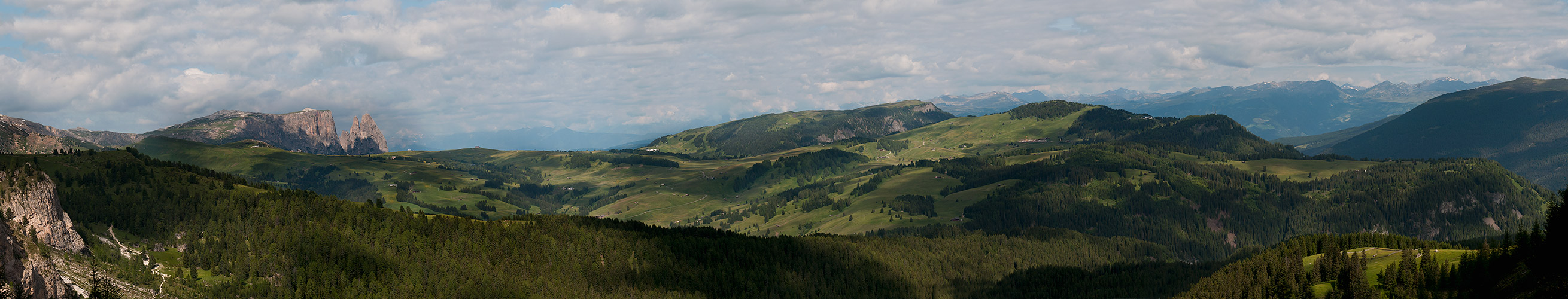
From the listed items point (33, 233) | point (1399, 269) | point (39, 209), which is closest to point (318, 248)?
point (39, 209)

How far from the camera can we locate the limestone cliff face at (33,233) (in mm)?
81444

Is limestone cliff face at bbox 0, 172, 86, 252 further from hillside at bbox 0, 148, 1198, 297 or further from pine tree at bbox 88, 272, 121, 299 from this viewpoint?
pine tree at bbox 88, 272, 121, 299

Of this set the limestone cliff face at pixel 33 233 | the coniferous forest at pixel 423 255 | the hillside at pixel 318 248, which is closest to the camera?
the limestone cliff face at pixel 33 233

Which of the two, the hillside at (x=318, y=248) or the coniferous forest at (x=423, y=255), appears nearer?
the coniferous forest at (x=423, y=255)

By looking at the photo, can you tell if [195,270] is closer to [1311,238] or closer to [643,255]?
[643,255]

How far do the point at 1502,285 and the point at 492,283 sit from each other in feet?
540

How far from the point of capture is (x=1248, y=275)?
532ft

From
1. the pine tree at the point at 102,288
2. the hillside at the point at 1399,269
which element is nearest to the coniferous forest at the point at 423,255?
the hillside at the point at 1399,269

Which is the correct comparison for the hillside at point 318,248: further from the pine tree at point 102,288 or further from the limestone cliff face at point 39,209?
the pine tree at point 102,288

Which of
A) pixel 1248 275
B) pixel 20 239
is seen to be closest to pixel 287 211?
pixel 20 239

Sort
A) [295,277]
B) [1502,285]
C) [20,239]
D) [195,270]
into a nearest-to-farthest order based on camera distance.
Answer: [20,239], [1502,285], [195,270], [295,277]

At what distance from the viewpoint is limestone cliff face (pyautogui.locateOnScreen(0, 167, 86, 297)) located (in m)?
81.4

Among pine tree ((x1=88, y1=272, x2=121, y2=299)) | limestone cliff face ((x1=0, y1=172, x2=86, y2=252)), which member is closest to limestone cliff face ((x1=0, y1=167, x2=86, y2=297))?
limestone cliff face ((x1=0, y1=172, x2=86, y2=252))

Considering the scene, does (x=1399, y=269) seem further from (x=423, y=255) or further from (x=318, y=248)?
(x=318, y=248)
